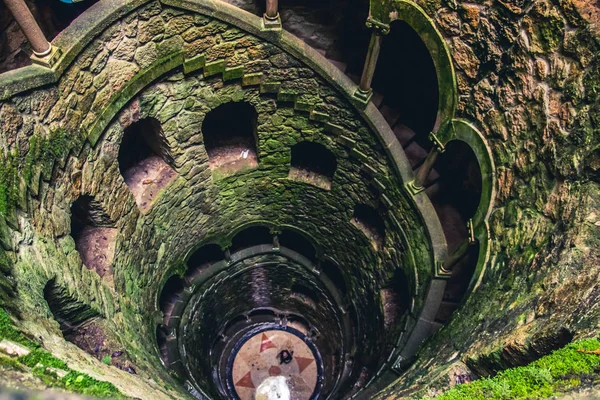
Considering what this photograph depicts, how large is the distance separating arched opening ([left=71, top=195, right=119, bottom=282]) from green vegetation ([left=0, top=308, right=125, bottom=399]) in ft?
12.0

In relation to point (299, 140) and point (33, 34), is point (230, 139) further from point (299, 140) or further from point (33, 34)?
point (33, 34)

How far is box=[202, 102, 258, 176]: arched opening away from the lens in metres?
9.68

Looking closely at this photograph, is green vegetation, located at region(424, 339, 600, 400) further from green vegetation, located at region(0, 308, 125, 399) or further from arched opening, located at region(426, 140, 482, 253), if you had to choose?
arched opening, located at region(426, 140, 482, 253)

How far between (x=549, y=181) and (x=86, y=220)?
7.30 meters

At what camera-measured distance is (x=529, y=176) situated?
5.85 m

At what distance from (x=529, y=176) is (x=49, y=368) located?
5.95m

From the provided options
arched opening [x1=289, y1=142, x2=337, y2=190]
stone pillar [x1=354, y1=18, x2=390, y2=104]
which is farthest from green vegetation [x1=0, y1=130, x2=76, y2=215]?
arched opening [x1=289, y1=142, x2=337, y2=190]

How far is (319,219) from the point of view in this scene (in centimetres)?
1153

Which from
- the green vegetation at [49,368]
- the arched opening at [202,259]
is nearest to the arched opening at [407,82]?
the arched opening at [202,259]

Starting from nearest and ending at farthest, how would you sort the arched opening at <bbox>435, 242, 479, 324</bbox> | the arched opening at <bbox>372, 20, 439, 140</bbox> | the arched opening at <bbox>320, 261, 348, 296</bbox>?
the arched opening at <bbox>435, 242, 479, 324</bbox>, the arched opening at <bbox>372, 20, 439, 140</bbox>, the arched opening at <bbox>320, 261, 348, 296</bbox>

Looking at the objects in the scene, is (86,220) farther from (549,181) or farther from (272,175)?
(549,181)

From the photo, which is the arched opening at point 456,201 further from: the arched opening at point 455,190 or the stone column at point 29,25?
the stone column at point 29,25

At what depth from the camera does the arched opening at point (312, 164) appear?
10.6 meters

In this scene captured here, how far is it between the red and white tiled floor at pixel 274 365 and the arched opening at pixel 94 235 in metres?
9.06
